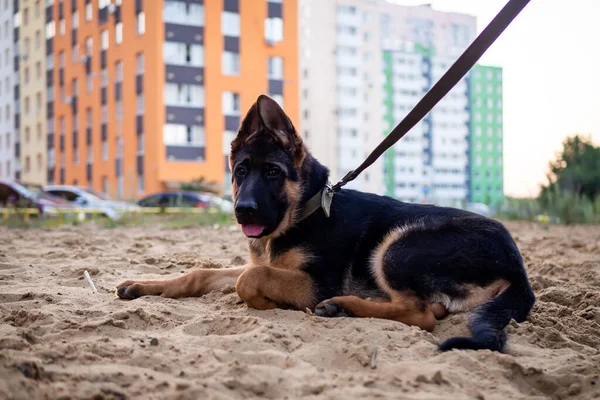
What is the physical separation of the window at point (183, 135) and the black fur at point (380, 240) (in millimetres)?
36344

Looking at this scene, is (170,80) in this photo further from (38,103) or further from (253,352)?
(253,352)

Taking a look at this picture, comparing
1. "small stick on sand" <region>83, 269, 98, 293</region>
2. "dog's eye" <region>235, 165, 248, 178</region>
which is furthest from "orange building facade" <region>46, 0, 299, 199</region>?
"dog's eye" <region>235, 165, 248, 178</region>

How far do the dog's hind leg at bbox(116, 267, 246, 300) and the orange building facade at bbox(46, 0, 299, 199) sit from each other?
112 ft

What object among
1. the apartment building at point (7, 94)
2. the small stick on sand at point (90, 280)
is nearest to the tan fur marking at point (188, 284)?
the small stick on sand at point (90, 280)

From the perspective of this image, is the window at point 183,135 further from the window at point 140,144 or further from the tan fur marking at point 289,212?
the tan fur marking at point 289,212

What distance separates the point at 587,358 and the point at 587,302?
155 centimetres

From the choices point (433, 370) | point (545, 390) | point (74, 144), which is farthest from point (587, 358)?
point (74, 144)

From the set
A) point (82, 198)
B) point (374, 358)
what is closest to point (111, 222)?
point (374, 358)

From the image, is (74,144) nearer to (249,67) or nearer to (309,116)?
(249,67)

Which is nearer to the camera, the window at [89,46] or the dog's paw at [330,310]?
the dog's paw at [330,310]

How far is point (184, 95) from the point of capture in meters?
40.4

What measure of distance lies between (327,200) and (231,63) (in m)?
A: 38.4

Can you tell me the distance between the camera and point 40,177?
52531mm

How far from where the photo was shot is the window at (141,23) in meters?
39.3
